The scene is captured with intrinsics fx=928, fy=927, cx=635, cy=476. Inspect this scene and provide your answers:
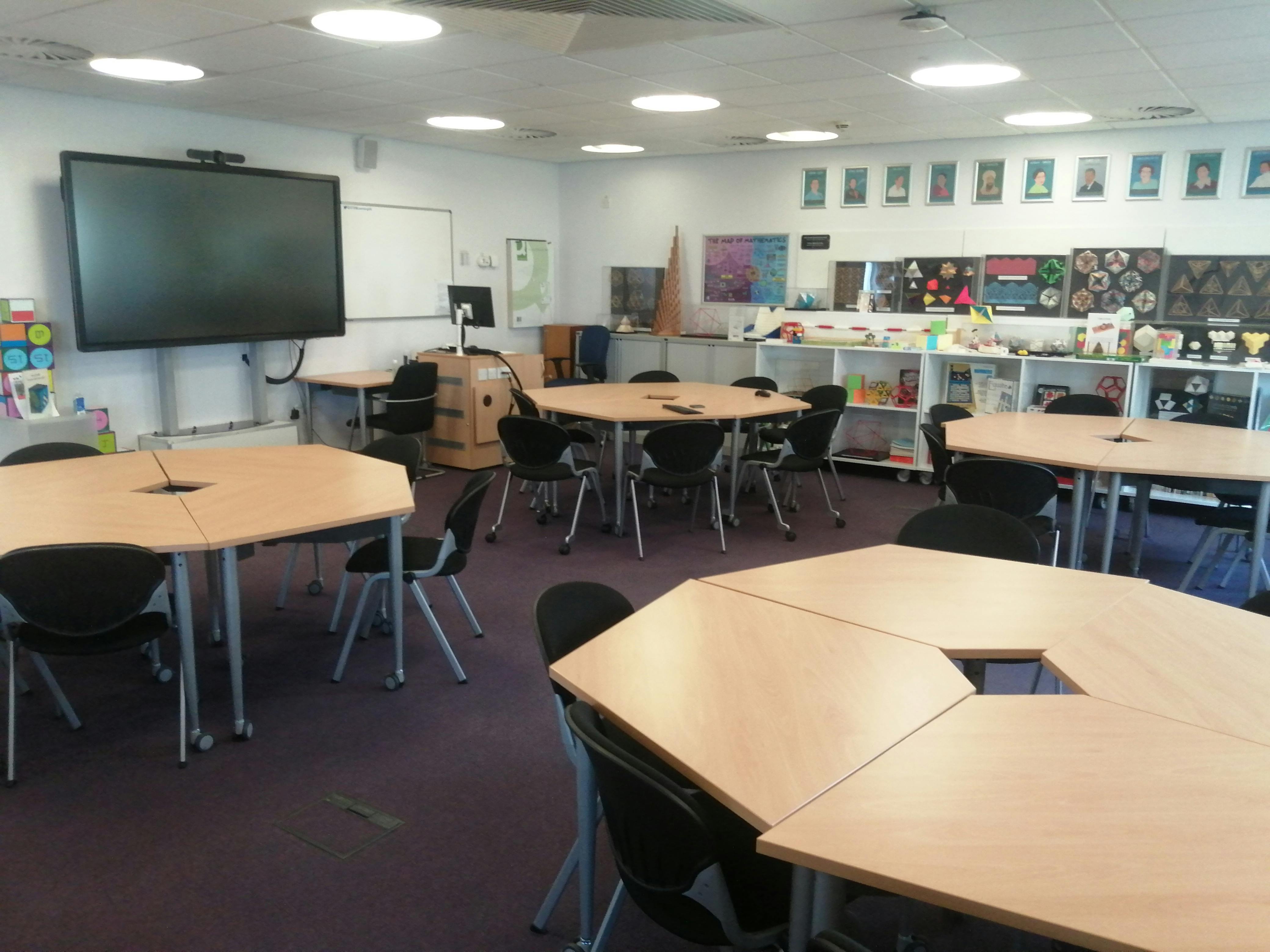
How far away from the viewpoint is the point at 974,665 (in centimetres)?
268

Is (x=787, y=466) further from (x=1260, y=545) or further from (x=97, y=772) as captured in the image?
(x=97, y=772)

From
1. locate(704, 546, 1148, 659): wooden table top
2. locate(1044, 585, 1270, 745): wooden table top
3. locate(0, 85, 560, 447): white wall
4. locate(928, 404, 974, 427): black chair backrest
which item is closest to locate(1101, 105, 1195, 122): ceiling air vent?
locate(928, 404, 974, 427): black chair backrest

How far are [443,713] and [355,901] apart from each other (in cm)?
112

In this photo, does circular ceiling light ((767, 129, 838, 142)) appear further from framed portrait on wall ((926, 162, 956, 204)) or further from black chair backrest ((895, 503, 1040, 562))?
black chair backrest ((895, 503, 1040, 562))

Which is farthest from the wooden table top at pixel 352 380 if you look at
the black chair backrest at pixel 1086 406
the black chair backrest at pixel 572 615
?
the black chair backrest at pixel 572 615

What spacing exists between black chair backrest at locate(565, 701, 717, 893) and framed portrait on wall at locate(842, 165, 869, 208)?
708cm

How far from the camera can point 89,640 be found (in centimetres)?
307

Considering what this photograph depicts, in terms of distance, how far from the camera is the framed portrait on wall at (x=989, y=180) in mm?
7344

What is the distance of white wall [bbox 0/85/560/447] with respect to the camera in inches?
230

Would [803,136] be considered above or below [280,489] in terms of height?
above

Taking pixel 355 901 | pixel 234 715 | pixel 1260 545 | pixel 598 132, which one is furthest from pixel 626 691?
pixel 598 132

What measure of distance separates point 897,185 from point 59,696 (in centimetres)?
697

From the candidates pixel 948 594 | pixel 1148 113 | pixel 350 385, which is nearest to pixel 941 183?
pixel 1148 113

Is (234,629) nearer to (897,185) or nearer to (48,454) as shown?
(48,454)
